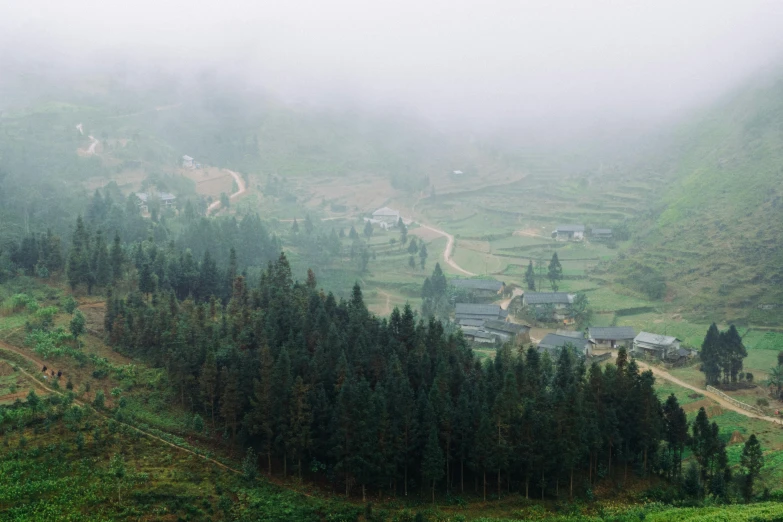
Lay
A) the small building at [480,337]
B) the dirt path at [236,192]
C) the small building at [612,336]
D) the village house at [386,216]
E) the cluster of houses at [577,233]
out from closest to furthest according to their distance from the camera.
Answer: the small building at [612,336], the small building at [480,337], the cluster of houses at [577,233], the dirt path at [236,192], the village house at [386,216]

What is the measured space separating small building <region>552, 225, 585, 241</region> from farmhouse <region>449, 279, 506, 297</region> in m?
21.7

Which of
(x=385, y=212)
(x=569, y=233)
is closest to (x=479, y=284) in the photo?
(x=569, y=233)

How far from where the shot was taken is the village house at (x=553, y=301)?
72.1 meters

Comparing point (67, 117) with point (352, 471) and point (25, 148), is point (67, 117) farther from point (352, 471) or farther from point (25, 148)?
point (352, 471)

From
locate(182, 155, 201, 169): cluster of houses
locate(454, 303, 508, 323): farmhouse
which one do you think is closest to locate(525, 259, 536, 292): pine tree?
locate(454, 303, 508, 323): farmhouse

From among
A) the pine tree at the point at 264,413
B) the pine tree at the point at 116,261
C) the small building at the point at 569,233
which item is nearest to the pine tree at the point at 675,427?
the pine tree at the point at 264,413

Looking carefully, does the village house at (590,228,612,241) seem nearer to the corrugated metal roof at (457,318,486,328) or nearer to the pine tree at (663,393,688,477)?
the corrugated metal roof at (457,318,486,328)

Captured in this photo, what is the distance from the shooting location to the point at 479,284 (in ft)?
262

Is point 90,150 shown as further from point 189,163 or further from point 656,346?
point 656,346

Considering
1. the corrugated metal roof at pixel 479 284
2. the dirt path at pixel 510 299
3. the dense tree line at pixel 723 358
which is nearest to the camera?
the dense tree line at pixel 723 358

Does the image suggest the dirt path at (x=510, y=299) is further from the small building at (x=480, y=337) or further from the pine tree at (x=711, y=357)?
the pine tree at (x=711, y=357)

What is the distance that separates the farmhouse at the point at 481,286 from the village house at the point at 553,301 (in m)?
4.77

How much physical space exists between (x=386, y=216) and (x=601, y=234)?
33173mm

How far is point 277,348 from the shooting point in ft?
127
